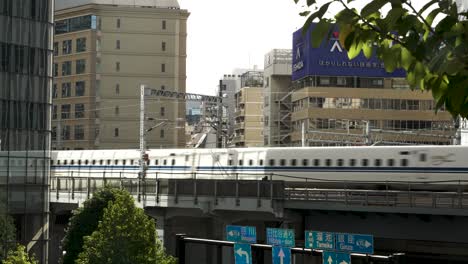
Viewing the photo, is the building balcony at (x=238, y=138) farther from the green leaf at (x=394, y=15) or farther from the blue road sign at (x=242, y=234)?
the green leaf at (x=394, y=15)

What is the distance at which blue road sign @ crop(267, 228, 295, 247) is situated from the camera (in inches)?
701

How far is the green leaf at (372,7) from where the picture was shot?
545 centimetres

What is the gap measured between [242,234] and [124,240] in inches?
972

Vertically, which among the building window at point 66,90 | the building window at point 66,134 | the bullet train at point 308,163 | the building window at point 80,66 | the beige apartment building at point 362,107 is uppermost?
the building window at point 80,66

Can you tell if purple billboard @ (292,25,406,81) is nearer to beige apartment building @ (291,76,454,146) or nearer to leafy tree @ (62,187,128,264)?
beige apartment building @ (291,76,454,146)

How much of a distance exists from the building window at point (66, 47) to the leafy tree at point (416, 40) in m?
130

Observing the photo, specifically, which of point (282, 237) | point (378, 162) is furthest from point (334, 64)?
point (282, 237)

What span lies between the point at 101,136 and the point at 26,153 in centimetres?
7074

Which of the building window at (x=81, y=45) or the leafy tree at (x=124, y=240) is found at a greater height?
the building window at (x=81, y=45)

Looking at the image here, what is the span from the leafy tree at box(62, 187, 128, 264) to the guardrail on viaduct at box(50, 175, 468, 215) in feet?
7.54

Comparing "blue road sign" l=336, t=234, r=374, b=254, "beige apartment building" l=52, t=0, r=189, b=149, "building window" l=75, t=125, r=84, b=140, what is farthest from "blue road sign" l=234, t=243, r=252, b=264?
"building window" l=75, t=125, r=84, b=140

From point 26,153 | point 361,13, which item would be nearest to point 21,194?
point 26,153

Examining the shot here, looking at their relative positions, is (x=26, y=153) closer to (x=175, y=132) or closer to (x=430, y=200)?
(x=430, y=200)

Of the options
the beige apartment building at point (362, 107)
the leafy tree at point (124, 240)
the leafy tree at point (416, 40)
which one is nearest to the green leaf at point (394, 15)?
the leafy tree at point (416, 40)
